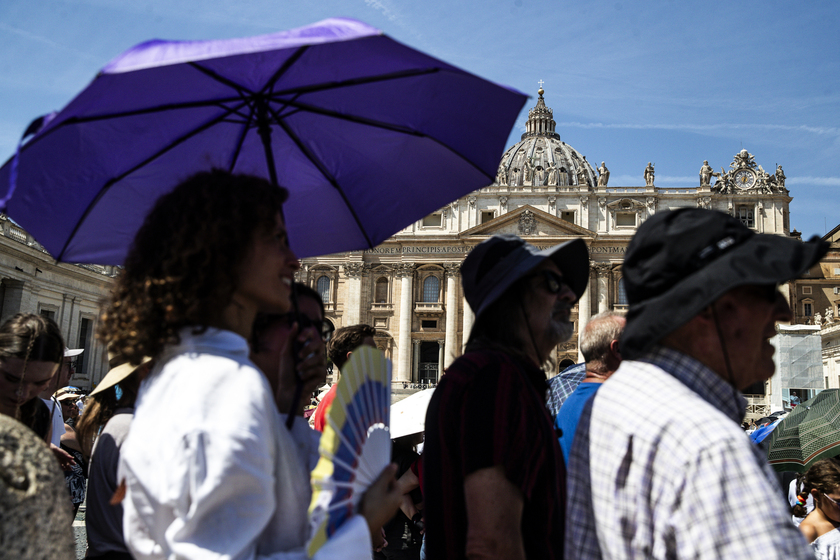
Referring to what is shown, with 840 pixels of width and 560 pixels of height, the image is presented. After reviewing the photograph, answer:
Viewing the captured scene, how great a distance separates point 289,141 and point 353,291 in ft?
127

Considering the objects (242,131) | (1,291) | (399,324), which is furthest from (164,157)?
(399,324)

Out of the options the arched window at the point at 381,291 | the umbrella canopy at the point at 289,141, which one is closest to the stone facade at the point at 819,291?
the arched window at the point at 381,291

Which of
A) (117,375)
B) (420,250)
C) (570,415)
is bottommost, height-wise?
(570,415)

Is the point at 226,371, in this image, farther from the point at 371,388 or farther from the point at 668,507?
the point at 668,507

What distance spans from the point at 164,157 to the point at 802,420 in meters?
5.09

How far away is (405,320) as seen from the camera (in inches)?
1585

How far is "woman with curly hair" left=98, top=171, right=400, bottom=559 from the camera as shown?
118 centimetres

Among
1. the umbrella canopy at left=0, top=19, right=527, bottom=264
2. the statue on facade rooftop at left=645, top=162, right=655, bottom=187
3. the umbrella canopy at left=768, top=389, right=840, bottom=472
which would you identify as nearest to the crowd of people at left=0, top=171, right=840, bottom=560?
the umbrella canopy at left=0, top=19, right=527, bottom=264

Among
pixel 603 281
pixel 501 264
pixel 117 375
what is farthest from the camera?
pixel 603 281

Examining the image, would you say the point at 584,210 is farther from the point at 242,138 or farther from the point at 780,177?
the point at 242,138

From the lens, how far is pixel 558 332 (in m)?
2.21

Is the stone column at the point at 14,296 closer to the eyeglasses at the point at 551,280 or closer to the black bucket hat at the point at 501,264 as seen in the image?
the black bucket hat at the point at 501,264

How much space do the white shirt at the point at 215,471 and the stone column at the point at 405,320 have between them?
38.0 m

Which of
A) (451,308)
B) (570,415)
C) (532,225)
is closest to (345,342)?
(570,415)
